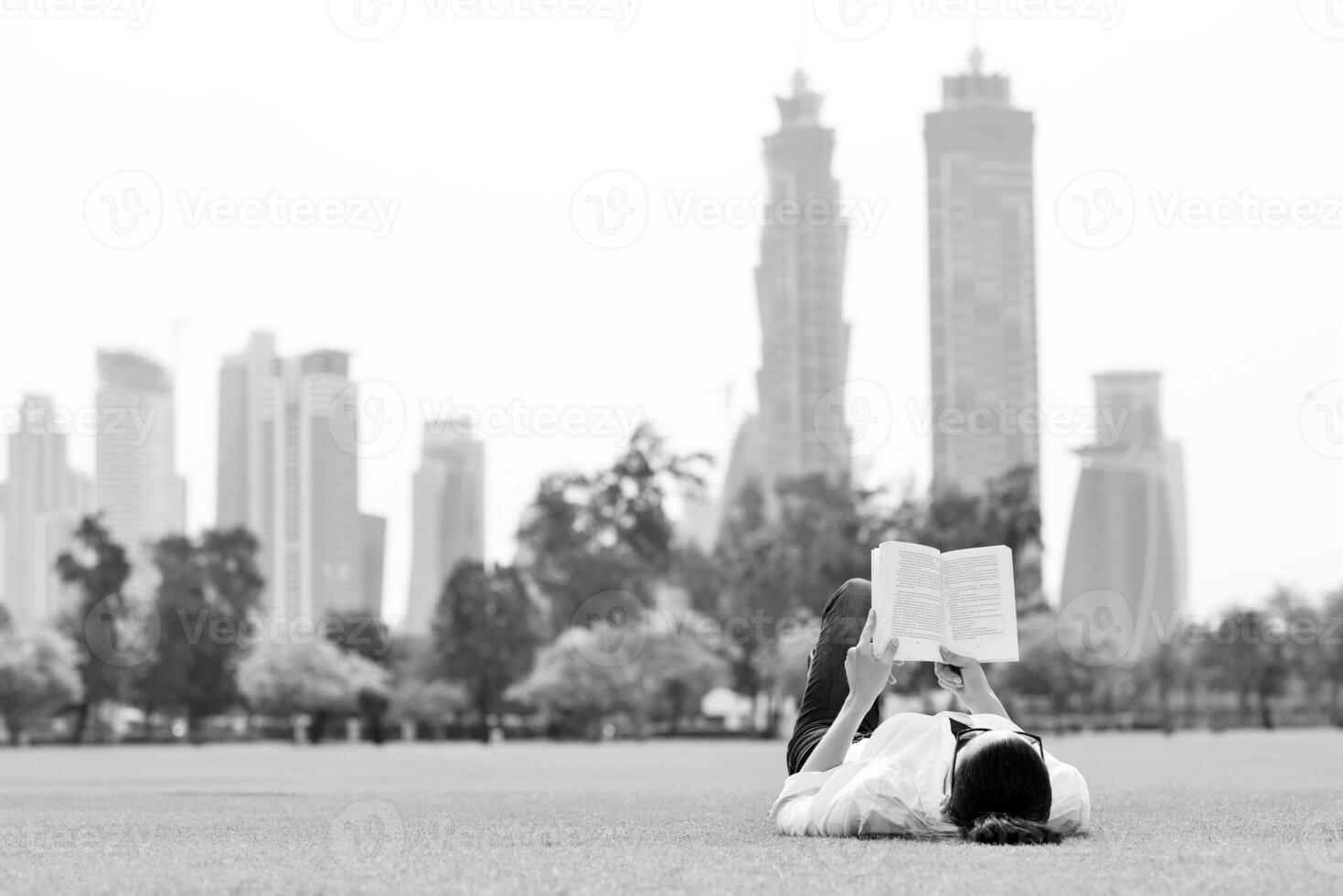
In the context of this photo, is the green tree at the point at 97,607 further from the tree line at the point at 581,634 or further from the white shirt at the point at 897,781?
the white shirt at the point at 897,781

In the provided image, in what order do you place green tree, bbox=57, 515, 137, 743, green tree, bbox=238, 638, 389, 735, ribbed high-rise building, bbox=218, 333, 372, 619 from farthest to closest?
ribbed high-rise building, bbox=218, 333, 372, 619, green tree, bbox=57, 515, 137, 743, green tree, bbox=238, 638, 389, 735

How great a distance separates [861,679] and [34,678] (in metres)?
69.4

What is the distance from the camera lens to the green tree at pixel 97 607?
78.1m

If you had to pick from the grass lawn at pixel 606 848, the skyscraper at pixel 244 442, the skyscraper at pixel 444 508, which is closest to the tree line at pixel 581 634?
the skyscraper at pixel 444 508

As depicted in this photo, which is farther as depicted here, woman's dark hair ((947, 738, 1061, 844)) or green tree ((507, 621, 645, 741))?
green tree ((507, 621, 645, 741))

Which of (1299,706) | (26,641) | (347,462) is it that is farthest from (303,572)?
(1299,706)

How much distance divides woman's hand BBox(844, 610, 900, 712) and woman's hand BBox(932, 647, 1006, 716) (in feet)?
1.31

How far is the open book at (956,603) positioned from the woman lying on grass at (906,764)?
0.36 feet

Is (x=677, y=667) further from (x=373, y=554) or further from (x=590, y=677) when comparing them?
(x=373, y=554)

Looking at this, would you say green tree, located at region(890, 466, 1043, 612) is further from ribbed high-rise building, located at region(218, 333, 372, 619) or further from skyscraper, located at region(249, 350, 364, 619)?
ribbed high-rise building, located at region(218, 333, 372, 619)

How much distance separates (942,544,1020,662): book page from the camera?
8258 millimetres

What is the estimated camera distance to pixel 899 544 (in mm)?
8039

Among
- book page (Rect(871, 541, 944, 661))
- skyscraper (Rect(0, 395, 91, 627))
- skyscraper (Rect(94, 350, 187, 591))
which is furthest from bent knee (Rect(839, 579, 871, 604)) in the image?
skyscraper (Rect(0, 395, 91, 627))

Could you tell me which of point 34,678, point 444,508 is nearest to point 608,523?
point 34,678
